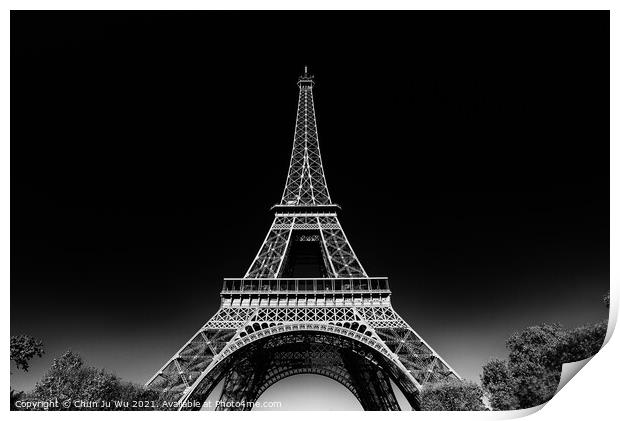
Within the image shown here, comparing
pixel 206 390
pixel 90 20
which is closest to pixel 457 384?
pixel 206 390

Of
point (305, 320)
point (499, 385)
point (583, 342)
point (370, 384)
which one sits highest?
point (305, 320)

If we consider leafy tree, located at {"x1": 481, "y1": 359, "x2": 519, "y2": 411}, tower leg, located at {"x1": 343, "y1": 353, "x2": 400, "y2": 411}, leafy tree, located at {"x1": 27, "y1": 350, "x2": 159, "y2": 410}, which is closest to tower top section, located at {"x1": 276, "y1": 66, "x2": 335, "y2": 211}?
tower leg, located at {"x1": 343, "y1": 353, "x2": 400, "y2": 411}

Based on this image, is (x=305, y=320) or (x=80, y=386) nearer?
(x=80, y=386)

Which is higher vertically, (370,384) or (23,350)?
(23,350)

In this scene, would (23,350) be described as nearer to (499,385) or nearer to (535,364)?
(499,385)

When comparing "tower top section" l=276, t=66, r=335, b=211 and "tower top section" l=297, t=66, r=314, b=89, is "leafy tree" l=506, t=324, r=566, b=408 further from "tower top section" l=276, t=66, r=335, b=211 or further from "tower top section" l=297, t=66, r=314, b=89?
"tower top section" l=297, t=66, r=314, b=89

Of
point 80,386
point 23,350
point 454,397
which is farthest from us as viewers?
point 454,397

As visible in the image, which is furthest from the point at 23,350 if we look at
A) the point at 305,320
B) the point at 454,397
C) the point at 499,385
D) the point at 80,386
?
the point at 499,385
